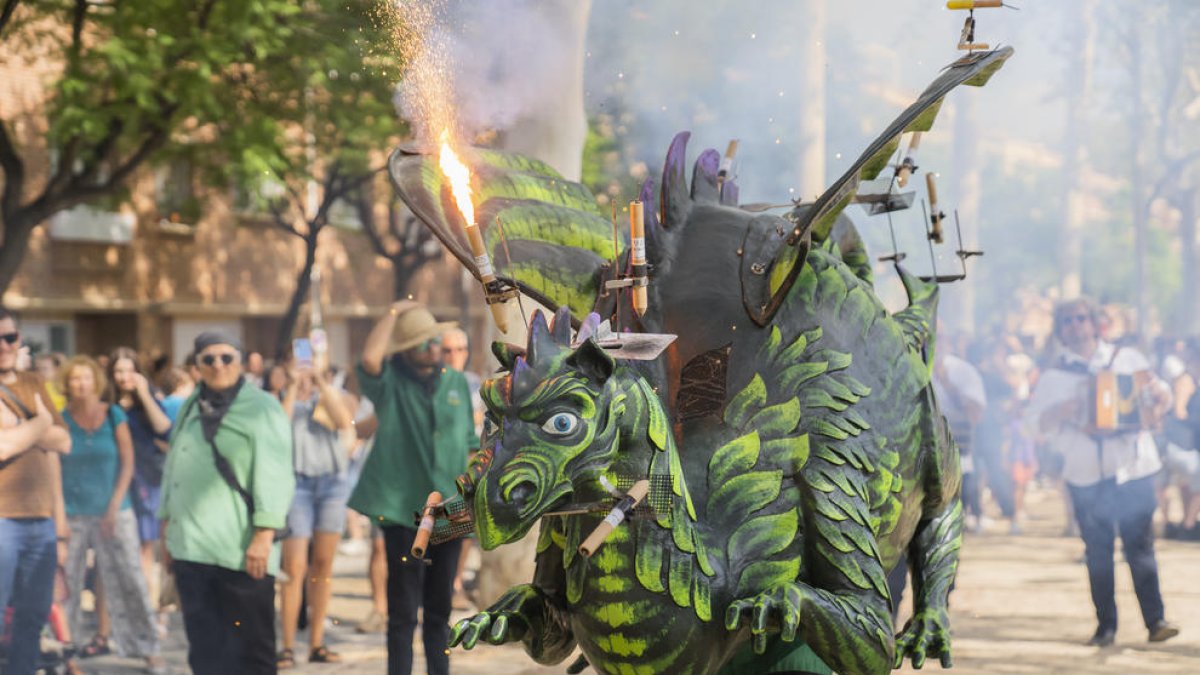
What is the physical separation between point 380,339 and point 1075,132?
18.7m

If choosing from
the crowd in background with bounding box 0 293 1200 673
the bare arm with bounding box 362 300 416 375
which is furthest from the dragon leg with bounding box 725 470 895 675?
the bare arm with bounding box 362 300 416 375

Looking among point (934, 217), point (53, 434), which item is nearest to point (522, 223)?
point (934, 217)

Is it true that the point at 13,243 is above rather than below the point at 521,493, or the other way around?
above

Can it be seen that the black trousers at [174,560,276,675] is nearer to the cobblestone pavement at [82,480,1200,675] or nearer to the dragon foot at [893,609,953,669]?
the cobblestone pavement at [82,480,1200,675]

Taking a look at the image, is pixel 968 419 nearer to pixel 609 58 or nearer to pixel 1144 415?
pixel 1144 415

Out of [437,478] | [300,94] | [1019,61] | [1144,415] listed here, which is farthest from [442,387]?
[1019,61]

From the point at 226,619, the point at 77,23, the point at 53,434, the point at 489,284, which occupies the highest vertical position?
the point at 77,23

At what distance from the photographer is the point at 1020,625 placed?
33.4 feet

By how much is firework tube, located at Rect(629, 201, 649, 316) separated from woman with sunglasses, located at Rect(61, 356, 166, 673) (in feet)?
20.2

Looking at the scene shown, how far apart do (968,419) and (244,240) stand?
17318 mm

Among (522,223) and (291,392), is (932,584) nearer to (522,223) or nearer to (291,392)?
(522,223)

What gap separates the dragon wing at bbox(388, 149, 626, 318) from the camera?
4.30 metres

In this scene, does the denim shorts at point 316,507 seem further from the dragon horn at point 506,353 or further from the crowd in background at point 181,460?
the dragon horn at point 506,353

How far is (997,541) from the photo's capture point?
14836 mm
